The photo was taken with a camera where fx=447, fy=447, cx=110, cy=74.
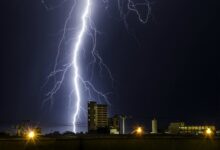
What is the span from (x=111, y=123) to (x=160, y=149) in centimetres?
5773

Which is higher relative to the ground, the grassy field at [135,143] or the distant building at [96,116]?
the distant building at [96,116]

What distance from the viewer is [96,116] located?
8831 centimetres

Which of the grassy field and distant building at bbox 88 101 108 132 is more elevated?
distant building at bbox 88 101 108 132

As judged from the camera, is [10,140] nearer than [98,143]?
Yes

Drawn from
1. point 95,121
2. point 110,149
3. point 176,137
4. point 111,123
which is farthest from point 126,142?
point 95,121

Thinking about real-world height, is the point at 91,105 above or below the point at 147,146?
above

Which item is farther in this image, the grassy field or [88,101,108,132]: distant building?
[88,101,108,132]: distant building

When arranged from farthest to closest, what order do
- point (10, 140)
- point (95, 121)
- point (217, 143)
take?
1. point (95, 121)
2. point (217, 143)
3. point (10, 140)

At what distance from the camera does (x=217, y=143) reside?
53.4ft

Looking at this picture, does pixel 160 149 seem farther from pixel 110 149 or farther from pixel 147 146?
pixel 110 149

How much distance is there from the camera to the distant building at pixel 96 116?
8672 centimetres

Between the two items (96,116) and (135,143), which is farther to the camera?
(96,116)

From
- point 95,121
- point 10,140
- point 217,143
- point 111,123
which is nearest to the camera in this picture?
point 10,140

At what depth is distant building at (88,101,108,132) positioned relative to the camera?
8672cm
